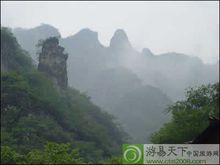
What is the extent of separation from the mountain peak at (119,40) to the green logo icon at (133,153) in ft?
521

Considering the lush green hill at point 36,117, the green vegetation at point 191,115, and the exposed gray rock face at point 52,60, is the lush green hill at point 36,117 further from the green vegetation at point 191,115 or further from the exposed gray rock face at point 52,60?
the green vegetation at point 191,115

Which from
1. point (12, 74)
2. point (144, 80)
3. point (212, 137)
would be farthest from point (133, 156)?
point (144, 80)

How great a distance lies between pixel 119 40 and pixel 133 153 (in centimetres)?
16057

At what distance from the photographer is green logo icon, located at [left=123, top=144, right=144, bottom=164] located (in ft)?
49.7

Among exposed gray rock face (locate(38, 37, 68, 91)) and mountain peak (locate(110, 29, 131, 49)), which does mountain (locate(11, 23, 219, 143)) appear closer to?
mountain peak (locate(110, 29, 131, 49))

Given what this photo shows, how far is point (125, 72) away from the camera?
516ft

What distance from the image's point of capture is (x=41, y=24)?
17738cm

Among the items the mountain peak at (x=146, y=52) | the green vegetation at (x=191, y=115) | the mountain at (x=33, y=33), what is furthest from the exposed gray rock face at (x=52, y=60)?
the mountain peak at (x=146, y=52)

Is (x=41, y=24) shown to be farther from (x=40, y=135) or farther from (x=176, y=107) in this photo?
(x=176, y=107)

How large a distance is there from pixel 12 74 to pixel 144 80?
112 metres

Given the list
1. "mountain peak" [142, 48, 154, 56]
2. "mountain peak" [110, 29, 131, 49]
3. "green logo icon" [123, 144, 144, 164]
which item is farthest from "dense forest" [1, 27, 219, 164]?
"mountain peak" [142, 48, 154, 56]

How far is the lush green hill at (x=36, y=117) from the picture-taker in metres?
57.0

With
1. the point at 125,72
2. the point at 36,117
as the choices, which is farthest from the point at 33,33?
the point at 36,117

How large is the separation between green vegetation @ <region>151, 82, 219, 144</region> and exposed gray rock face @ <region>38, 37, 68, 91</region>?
1464 inches
